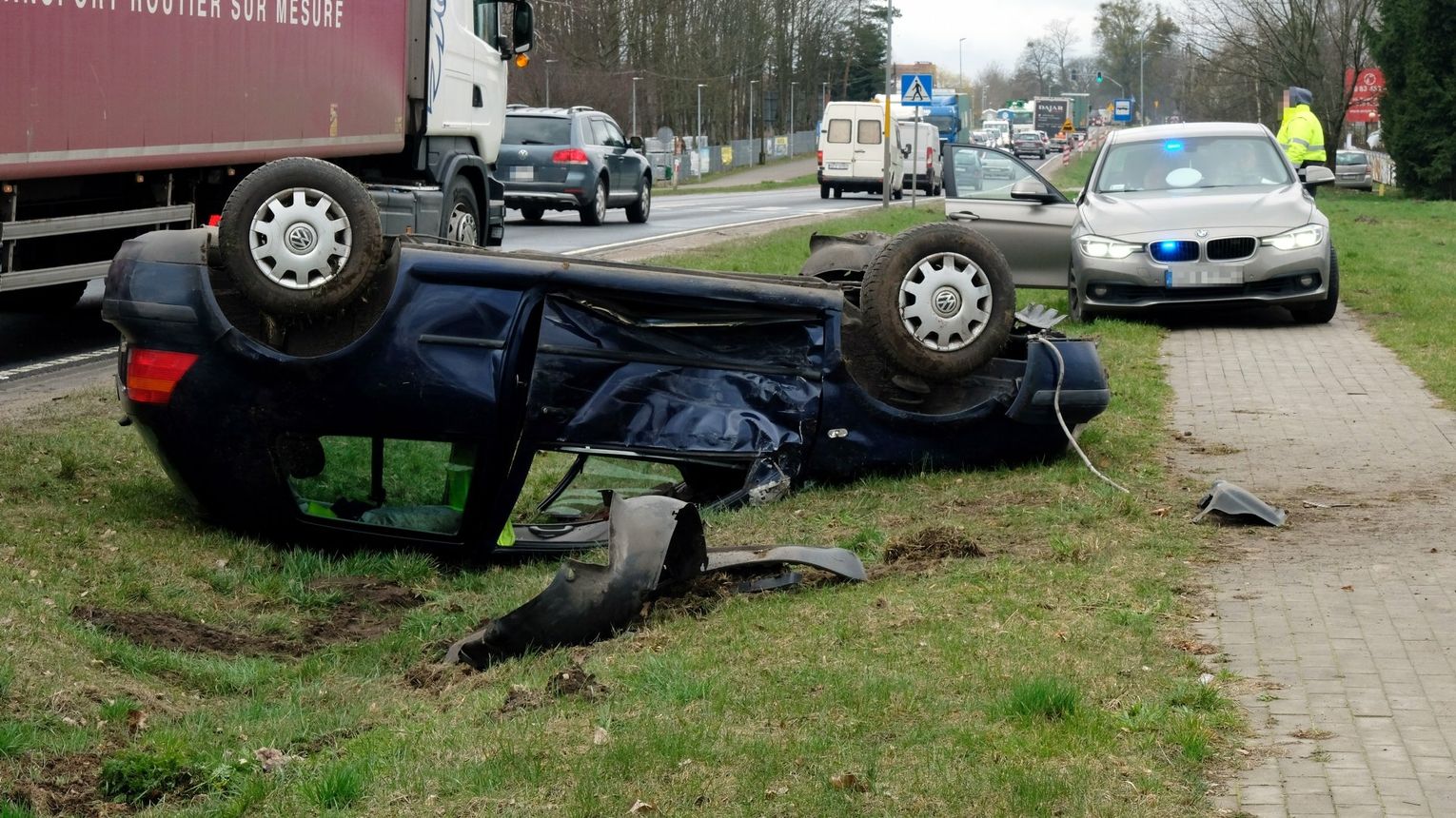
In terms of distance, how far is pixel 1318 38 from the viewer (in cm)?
5244

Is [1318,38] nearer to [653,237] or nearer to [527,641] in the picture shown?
[653,237]

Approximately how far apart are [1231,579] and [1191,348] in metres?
6.92

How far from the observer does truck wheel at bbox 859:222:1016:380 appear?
23.5 ft

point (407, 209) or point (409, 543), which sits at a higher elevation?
point (407, 209)

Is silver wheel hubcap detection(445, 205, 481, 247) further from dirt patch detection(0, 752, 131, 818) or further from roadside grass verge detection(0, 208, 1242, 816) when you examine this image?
dirt patch detection(0, 752, 131, 818)

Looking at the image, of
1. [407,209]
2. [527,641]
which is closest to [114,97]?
[407,209]

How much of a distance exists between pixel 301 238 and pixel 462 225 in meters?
9.39

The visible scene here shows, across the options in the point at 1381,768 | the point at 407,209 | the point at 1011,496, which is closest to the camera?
the point at 1381,768

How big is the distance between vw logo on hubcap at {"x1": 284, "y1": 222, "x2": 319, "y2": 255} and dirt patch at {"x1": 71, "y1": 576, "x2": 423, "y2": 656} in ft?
4.38

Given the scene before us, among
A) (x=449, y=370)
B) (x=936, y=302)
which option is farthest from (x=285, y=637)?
(x=936, y=302)

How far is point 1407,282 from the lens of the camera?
16.6m

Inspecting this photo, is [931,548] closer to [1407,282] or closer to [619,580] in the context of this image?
[619,580]

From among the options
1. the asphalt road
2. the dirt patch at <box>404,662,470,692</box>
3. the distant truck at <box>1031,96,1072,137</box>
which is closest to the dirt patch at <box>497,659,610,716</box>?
the dirt patch at <box>404,662,470,692</box>

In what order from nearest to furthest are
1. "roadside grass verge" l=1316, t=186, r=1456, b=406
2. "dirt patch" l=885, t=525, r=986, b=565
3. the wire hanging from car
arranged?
1. "dirt patch" l=885, t=525, r=986, b=565
2. the wire hanging from car
3. "roadside grass verge" l=1316, t=186, r=1456, b=406
